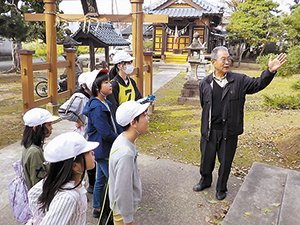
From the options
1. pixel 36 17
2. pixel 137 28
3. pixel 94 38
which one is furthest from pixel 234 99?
pixel 94 38

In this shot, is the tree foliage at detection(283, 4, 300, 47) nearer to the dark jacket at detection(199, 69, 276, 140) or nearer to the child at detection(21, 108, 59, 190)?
the dark jacket at detection(199, 69, 276, 140)

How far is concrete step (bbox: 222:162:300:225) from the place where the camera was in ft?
8.98

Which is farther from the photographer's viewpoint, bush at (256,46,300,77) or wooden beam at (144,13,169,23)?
wooden beam at (144,13,169,23)

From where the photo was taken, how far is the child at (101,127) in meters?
2.74

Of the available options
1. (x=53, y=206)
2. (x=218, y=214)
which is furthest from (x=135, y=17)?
(x=53, y=206)

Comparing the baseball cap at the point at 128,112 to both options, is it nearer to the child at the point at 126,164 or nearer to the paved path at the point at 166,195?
the child at the point at 126,164

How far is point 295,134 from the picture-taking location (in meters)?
6.20

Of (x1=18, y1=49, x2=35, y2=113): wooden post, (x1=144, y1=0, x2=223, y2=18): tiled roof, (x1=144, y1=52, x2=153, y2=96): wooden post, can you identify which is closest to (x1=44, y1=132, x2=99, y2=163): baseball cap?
(x1=18, y1=49, x2=35, y2=113): wooden post

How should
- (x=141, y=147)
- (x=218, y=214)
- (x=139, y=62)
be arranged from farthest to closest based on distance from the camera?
1. (x=139, y=62)
2. (x=141, y=147)
3. (x=218, y=214)

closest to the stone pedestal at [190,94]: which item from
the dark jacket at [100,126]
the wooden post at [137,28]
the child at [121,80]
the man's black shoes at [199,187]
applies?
the wooden post at [137,28]

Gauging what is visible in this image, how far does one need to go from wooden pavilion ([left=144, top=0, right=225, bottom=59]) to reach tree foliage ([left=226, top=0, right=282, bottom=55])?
6.12ft

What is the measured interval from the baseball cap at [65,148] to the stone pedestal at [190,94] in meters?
8.30

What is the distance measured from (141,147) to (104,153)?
8.76 feet

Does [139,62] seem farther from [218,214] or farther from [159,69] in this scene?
[159,69]
